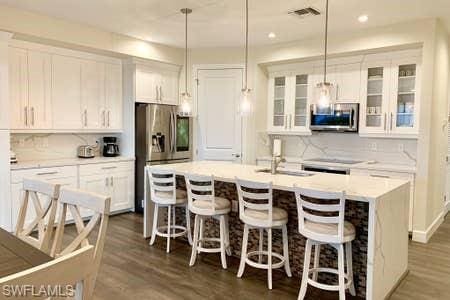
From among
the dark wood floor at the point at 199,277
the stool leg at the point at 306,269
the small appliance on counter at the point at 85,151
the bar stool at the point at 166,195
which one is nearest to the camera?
the stool leg at the point at 306,269

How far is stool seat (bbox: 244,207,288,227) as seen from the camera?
3.06m

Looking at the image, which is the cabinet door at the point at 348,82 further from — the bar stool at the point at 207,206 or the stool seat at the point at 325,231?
the stool seat at the point at 325,231

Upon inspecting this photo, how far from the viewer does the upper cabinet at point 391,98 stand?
15.1 feet

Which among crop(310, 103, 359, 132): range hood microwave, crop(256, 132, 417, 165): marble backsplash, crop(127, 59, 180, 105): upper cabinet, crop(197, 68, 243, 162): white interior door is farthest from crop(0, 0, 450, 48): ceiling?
crop(256, 132, 417, 165): marble backsplash

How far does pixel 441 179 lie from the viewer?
5.08m

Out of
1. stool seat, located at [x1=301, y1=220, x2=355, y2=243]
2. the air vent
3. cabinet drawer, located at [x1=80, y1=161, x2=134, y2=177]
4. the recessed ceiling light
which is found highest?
the recessed ceiling light

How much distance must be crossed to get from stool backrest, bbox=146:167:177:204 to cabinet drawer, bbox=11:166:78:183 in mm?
1365

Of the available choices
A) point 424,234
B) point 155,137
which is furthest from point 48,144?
point 424,234

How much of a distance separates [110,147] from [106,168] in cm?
53

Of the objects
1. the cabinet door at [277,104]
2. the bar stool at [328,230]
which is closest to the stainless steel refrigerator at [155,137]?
the cabinet door at [277,104]

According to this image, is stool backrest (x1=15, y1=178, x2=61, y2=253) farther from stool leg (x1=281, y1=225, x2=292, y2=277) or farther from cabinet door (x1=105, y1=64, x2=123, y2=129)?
cabinet door (x1=105, y1=64, x2=123, y2=129)

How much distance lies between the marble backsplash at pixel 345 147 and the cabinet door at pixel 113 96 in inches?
92.8

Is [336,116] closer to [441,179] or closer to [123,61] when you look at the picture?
[441,179]

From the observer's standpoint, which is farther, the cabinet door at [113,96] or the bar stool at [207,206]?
the cabinet door at [113,96]
